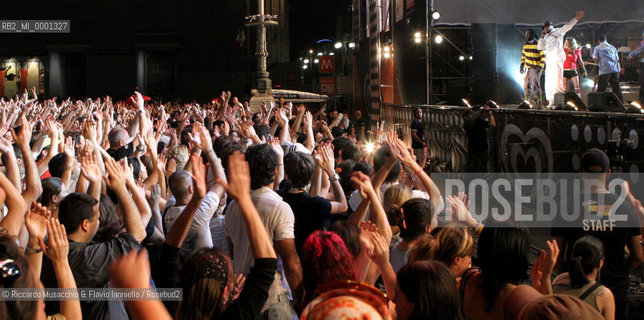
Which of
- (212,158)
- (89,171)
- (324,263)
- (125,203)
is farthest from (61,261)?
(212,158)

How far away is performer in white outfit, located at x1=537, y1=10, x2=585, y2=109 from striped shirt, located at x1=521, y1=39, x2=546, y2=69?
23 cm

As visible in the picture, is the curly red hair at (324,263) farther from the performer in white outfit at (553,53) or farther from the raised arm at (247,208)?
the performer in white outfit at (553,53)

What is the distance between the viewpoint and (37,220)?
336cm

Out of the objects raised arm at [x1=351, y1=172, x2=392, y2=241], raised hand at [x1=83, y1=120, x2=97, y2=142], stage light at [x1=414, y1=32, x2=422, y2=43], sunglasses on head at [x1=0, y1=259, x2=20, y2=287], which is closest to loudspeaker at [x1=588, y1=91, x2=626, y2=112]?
stage light at [x1=414, y1=32, x2=422, y2=43]

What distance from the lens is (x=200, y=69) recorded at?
44.8 meters

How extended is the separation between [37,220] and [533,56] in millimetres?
14980

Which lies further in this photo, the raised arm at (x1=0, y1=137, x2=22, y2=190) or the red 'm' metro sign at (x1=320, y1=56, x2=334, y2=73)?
the red 'm' metro sign at (x1=320, y1=56, x2=334, y2=73)

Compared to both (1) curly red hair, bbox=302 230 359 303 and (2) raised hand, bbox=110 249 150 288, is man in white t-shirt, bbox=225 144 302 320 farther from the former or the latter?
(2) raised hand, bbox=110 249 150 288

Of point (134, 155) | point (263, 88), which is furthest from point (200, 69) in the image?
point (134, 155)

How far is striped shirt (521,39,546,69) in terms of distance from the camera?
650 inches

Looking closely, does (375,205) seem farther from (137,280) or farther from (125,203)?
(137,280)

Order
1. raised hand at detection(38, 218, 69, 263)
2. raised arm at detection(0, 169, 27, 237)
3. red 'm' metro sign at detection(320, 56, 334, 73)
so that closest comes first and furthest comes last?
raised hand at detection(38, 218, 69, 263), raised arm at detection(0, 169, 27, 237), red 'm' metro sign at detection(320, 56, 334, 73)

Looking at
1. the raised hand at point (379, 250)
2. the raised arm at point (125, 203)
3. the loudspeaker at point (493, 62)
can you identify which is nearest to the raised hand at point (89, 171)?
the raised arm at point (125, 203)

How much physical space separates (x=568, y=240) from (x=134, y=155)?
4.76 m
